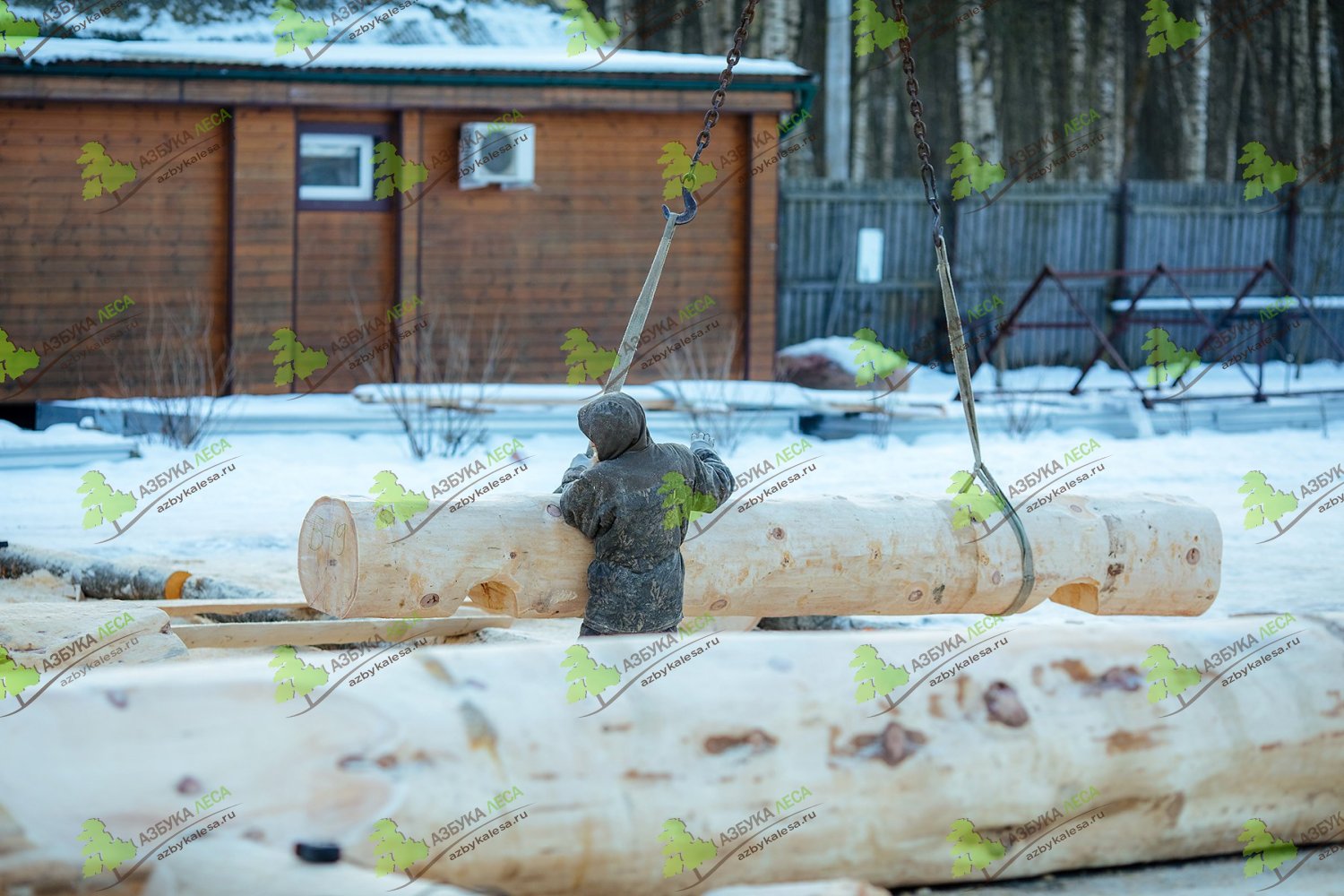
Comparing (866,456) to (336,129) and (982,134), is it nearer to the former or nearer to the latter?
(336,129)

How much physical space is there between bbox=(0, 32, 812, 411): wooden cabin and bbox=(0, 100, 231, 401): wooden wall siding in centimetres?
2

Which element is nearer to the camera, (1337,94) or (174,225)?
(174,225)

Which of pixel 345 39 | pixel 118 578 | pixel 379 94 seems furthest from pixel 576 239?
pixel 118 578

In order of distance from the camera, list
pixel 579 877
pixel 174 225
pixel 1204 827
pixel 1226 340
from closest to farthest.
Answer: pixel 579 877
pixel 1204 827
pixel 174 225
pixel 1226 340

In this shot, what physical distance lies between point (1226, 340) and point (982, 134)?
19.0 ft

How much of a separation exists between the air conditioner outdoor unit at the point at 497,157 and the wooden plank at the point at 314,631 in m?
7.70

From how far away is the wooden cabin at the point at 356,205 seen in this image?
11750 millimetres

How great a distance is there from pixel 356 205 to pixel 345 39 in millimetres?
1323

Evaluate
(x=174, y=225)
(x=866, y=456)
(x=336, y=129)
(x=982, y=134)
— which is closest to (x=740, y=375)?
(x=866, y=456)

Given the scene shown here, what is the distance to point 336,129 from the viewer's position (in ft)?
40.9

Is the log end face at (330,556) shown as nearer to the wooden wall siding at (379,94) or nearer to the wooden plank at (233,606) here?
the wooden plank at (233,606)

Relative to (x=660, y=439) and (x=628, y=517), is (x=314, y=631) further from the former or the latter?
(x=660, y=439)

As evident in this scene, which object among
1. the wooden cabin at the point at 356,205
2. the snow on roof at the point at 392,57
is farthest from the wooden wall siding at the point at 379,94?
the snow on roof at the point at 392,57

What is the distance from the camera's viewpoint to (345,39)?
12.5 meters
